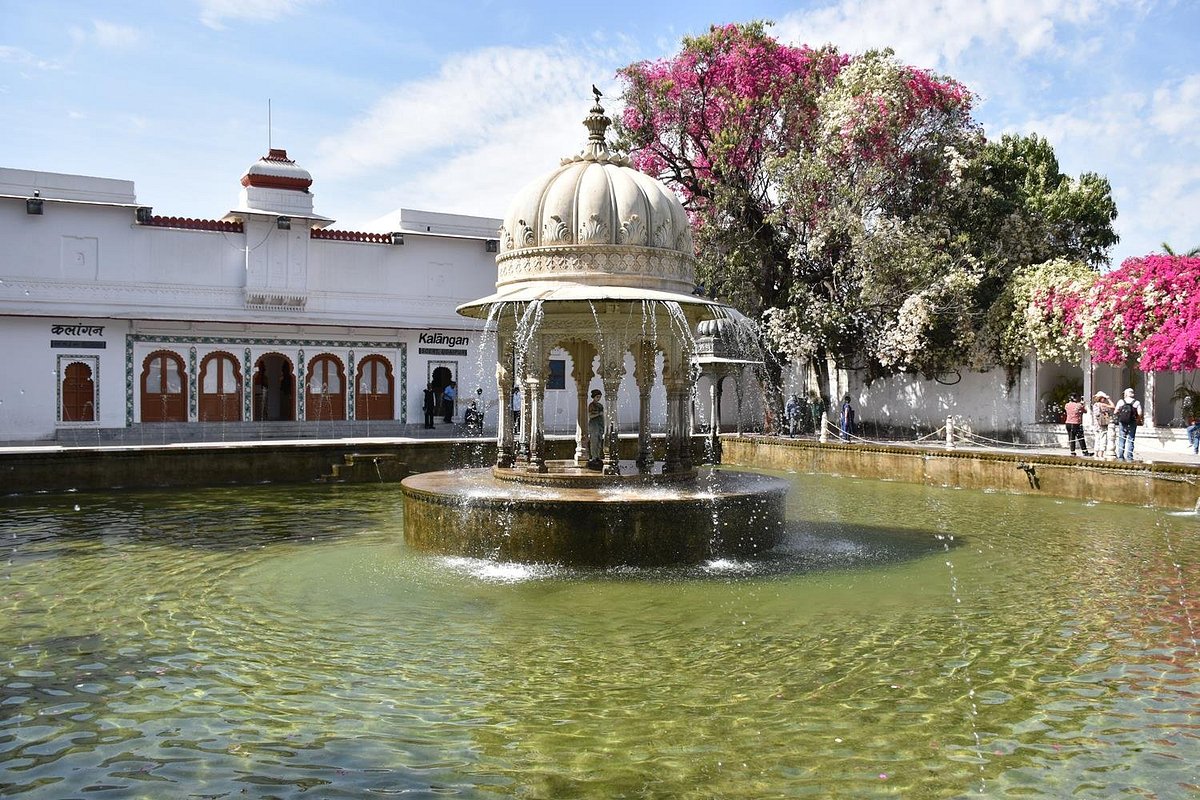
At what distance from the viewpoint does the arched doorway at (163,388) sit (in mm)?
23584

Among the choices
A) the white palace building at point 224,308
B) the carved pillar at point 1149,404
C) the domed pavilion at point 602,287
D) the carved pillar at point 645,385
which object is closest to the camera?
the domed pavilion at point 602,287

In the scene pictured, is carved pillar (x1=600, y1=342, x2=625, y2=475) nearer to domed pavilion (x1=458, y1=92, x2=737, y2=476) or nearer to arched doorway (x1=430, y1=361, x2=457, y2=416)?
domed pavilion (x1=458, y1=92, x2=737, y2=476)

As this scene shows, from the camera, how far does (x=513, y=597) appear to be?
791 cm

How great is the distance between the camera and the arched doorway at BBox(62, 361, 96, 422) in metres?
22.8

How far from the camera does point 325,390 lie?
25.7 meters

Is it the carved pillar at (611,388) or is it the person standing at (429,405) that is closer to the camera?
the carved pillar at (611,388)

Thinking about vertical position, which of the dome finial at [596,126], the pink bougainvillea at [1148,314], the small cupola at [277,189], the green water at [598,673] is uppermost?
the small cupola at [277,189]

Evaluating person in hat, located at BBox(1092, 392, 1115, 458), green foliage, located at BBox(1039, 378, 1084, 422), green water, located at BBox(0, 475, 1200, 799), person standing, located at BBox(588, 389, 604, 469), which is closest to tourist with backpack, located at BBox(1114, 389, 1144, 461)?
person in hat, located at BBox(1092, 392, 1115, 458)

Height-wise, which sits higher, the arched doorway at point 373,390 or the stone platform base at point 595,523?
the arched doorway at point 373,390

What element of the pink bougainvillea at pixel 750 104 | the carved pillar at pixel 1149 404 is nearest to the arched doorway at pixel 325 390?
the pink bougainvillea at pixel 750 104

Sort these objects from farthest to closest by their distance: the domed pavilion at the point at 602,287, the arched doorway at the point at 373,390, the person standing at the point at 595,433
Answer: the arched doorway at the point at 373,390
the person standing at the point at 595,433
the domed pavilion at the point at 602,287

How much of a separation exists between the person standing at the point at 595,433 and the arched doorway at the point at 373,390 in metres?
15.6

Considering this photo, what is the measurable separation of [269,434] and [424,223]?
7.32 m

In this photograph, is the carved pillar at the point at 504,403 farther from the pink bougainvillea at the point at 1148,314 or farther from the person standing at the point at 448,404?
the person standing at the point at 448,404
